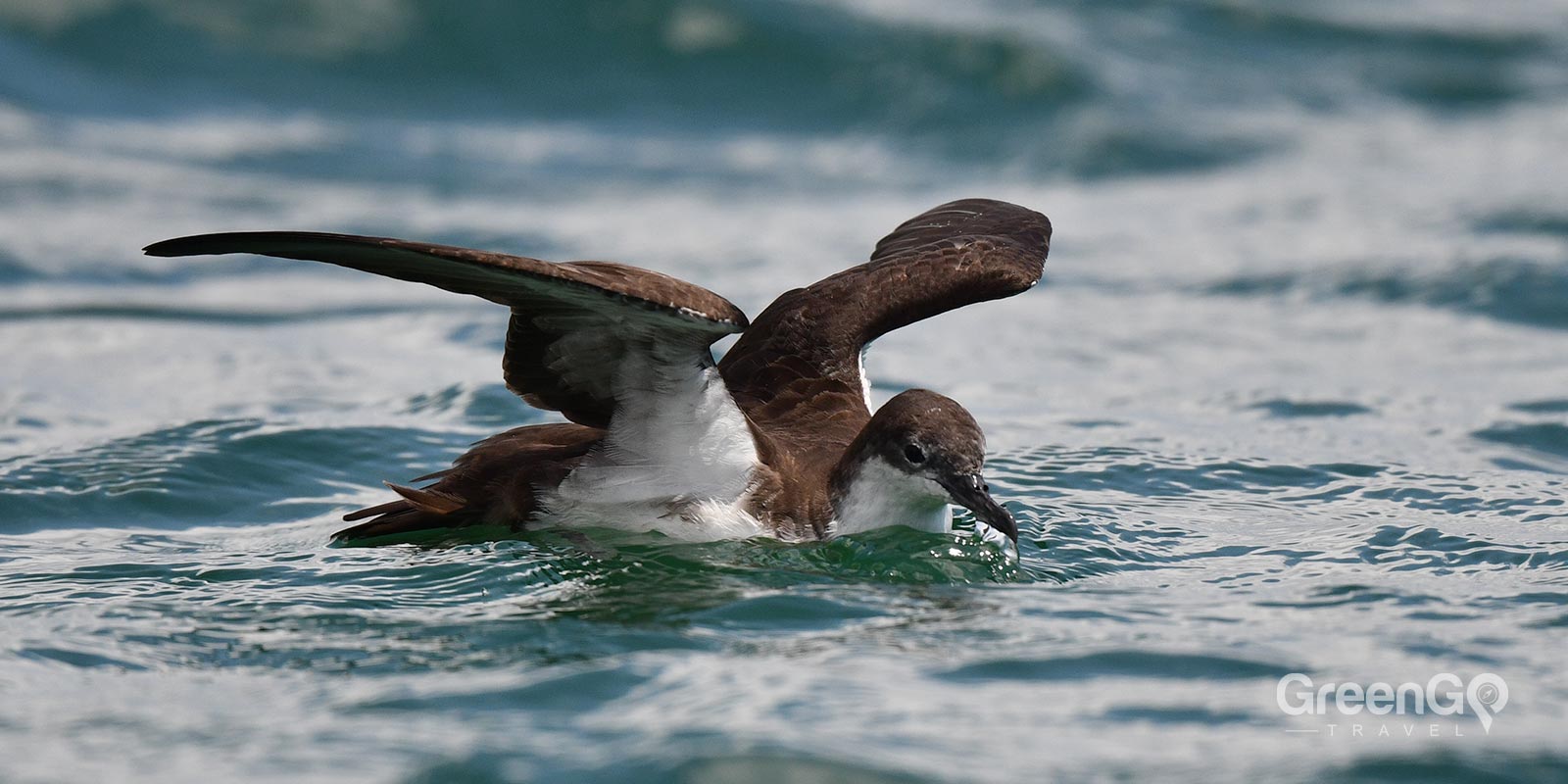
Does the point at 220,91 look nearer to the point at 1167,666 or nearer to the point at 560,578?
the point at 560,578

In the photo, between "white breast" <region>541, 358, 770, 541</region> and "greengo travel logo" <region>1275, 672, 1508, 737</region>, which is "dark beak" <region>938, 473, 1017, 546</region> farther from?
"greengo travel logo" <region>1275, 672, 1508, 737</region>

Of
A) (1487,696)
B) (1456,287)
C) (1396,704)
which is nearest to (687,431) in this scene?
(1396,704)

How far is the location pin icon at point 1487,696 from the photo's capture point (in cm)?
545

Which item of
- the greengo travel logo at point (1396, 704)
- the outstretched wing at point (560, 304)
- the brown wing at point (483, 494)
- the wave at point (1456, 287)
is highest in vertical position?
the wave at point (1456, 287)

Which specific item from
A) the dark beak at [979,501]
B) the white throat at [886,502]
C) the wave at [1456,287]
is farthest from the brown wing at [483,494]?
the wave at [1456,287]

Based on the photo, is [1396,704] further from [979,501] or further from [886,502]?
[886,502]

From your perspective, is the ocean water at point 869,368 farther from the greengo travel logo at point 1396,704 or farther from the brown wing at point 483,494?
the brown wing at point 483,494

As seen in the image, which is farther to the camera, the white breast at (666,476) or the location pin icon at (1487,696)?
the white breast at (666,476)

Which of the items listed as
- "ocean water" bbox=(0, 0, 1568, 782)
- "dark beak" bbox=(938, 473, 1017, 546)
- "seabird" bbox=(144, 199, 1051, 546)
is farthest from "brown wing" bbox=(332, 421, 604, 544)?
"dark beak" bbox=(938, 473, 1017, 546)

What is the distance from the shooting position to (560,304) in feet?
20.8

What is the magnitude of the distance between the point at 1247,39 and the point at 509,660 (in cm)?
1570

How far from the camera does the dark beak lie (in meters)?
6.71

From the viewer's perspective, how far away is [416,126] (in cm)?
1734

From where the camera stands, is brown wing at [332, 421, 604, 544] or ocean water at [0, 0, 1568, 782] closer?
ocean water at [0, 0, 1568, 782]
